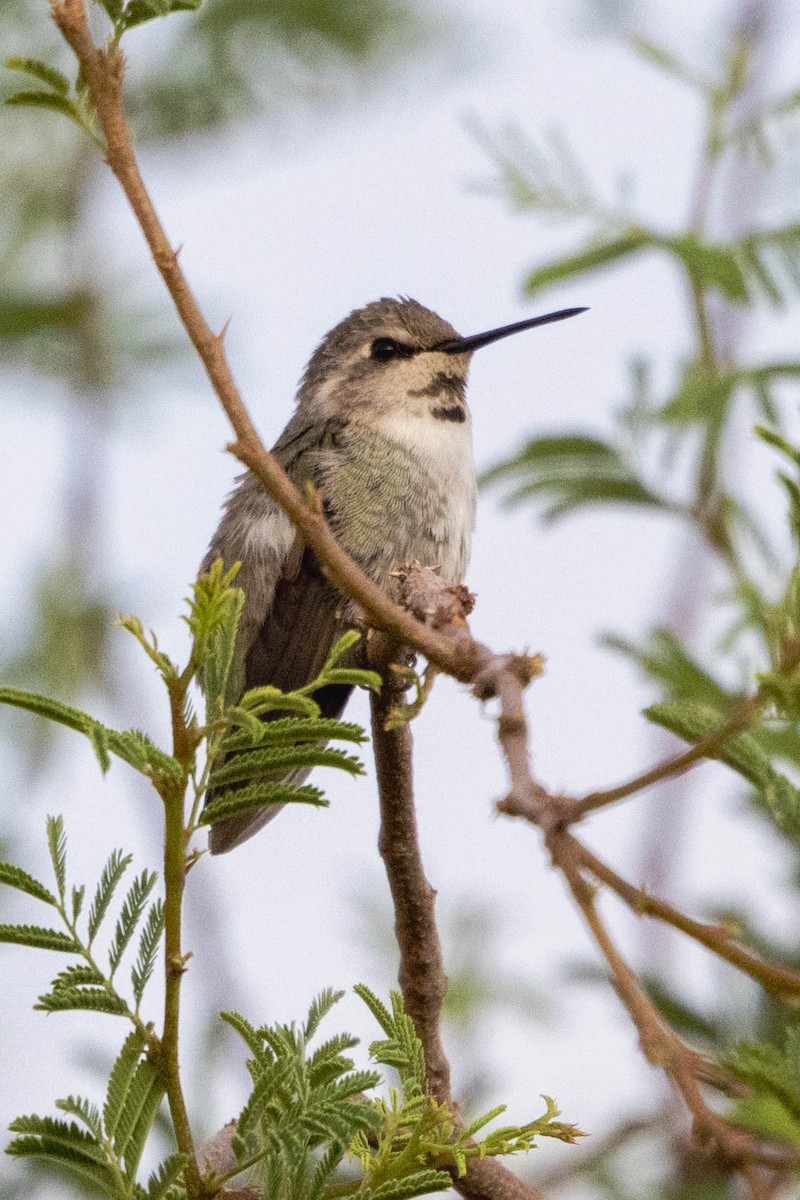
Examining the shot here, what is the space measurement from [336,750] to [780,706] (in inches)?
26.1

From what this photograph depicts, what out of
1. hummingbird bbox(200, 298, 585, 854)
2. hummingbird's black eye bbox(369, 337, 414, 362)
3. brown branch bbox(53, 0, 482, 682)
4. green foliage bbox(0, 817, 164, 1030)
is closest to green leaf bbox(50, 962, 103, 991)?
green foliage bbox(0, 817, 164, 1030)

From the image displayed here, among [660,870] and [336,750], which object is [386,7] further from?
[336,750]

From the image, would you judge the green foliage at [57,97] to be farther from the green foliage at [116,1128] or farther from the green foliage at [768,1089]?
the green foliage at [768,1089]

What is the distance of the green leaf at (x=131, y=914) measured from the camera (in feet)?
6.28

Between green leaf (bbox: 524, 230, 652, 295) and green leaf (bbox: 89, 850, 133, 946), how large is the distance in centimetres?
242

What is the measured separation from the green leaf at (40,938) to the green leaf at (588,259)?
249 cm

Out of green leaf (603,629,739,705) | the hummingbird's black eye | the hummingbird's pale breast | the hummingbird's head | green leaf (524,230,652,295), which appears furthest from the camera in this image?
the hummingbird's black eye

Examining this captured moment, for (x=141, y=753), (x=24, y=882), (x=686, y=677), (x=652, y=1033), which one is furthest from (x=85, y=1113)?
(x=686, y=677)

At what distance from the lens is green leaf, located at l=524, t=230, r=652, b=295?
397cm

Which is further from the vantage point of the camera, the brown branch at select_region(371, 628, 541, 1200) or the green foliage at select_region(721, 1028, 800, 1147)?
the brown branch at select_region(371, 628, 541, 1200)

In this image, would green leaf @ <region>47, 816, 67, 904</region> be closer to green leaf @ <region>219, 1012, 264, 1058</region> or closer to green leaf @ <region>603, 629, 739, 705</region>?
green leaf @ <region>219, 1012, 264, 1058</region>

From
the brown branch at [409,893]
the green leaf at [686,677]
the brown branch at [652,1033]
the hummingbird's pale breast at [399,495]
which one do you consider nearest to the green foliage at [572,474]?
the hummingbird's pale breast at [399,495]

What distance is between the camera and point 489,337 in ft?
16.7

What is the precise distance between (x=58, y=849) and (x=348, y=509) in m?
2.39
